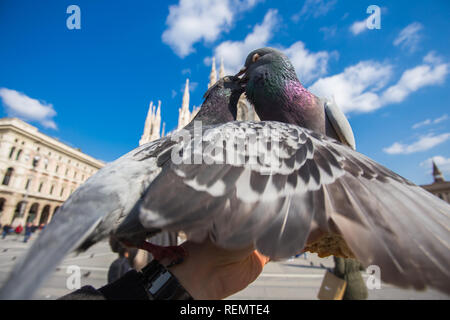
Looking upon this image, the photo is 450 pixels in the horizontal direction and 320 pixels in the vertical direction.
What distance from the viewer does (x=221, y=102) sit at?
103 inches

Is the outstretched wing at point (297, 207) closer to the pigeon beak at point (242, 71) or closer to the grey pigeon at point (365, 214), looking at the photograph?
the grey pigeon at point (365, 214)

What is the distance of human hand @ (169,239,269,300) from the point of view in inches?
43.8

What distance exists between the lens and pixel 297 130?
48.6 inches

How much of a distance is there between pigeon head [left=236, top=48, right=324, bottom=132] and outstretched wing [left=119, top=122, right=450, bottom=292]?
1.33 metres

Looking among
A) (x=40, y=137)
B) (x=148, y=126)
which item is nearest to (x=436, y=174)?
(x=148, y=126)

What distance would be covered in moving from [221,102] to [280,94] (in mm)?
714

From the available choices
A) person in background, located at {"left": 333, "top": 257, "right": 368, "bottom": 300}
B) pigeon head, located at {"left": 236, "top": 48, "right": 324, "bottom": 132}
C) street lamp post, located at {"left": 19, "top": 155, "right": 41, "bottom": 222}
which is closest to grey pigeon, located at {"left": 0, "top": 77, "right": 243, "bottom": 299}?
pigeon head, located at {"left": 236, "top": 48, "right": 324, "bottom": 132}

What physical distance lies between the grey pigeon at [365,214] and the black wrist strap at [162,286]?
1.75 feet

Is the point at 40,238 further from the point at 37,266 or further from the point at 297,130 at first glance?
the point at 297,130
